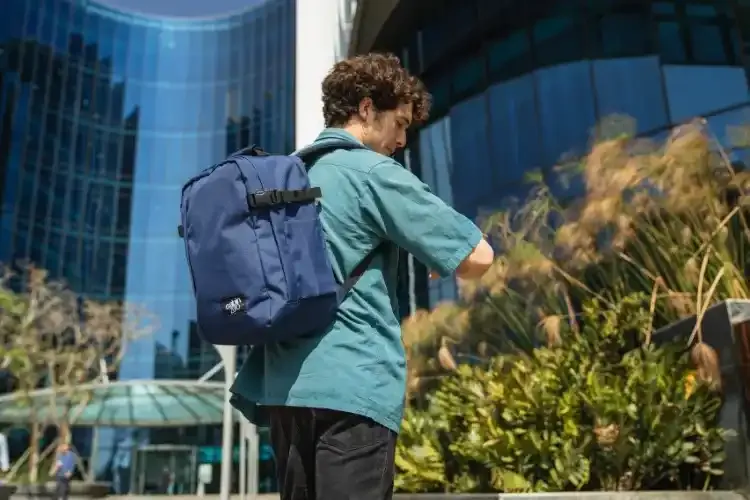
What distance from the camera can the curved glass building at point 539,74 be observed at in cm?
1180

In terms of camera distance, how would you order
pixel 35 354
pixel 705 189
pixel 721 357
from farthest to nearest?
pixel 35 354, pixel 705 189, pixel 721 357

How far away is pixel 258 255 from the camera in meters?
1.55

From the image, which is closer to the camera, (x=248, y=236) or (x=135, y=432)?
(x=248, y=236)

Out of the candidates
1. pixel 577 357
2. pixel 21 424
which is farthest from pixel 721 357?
Answer: pixel 21 424

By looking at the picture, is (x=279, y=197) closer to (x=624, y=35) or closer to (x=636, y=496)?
(x=636, y=496)

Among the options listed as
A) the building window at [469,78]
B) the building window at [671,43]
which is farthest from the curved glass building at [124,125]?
the building window at [671,43]

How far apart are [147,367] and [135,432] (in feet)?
10.7

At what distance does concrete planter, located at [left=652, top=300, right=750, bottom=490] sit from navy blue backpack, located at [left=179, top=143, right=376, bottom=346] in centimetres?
347

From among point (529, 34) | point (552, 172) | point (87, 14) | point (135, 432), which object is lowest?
point (135, 432)

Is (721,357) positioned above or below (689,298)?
below

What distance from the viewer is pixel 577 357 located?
5.40m

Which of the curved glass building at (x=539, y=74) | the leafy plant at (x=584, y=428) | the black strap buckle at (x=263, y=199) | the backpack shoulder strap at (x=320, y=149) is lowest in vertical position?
the leafy plant at (x=584, y=428)

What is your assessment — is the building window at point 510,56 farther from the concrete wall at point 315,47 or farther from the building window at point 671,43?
the concrete wall at point 315,47

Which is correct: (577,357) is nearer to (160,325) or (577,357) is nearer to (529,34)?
(529,34)
